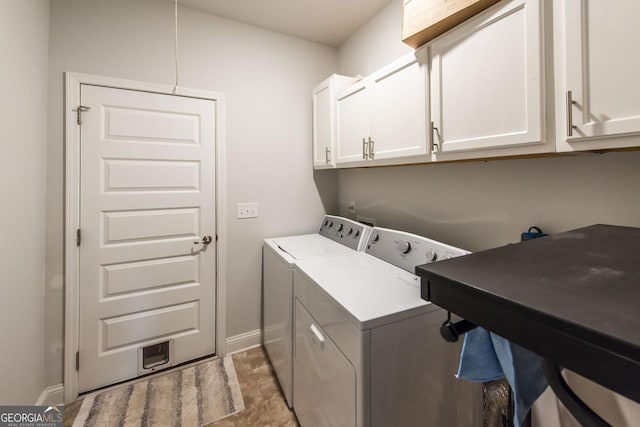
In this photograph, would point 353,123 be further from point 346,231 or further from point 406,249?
point 406,249

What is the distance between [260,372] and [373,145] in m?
1.80

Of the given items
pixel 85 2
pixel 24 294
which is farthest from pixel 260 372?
pixel 85 2

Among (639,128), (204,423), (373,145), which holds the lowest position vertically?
(204,423)

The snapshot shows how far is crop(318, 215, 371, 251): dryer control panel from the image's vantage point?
74.2 inches

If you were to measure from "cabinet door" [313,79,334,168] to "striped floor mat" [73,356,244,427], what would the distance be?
1.77 m

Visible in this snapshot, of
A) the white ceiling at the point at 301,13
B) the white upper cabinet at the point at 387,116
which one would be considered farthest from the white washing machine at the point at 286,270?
the white ceiling at the point at 301,13

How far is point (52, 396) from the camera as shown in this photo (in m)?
1.68

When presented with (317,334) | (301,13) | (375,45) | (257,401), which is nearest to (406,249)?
(317,334)

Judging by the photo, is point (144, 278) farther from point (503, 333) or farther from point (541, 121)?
point (541, 121)

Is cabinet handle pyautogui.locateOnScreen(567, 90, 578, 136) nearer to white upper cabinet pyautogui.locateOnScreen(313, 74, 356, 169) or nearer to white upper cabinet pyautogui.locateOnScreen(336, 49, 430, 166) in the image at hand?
white upper cabinet pyautogui.locateOnScreen(336, 49, 430, 166)

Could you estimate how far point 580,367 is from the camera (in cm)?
36

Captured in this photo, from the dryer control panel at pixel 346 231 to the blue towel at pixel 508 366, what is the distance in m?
1.18

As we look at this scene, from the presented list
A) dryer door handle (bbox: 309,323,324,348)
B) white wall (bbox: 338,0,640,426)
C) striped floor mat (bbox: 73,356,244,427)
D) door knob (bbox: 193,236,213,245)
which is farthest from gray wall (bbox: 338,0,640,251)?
striped floor mat (bbox: 73,356,244,427)

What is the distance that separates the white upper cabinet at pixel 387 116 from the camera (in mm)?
1356
